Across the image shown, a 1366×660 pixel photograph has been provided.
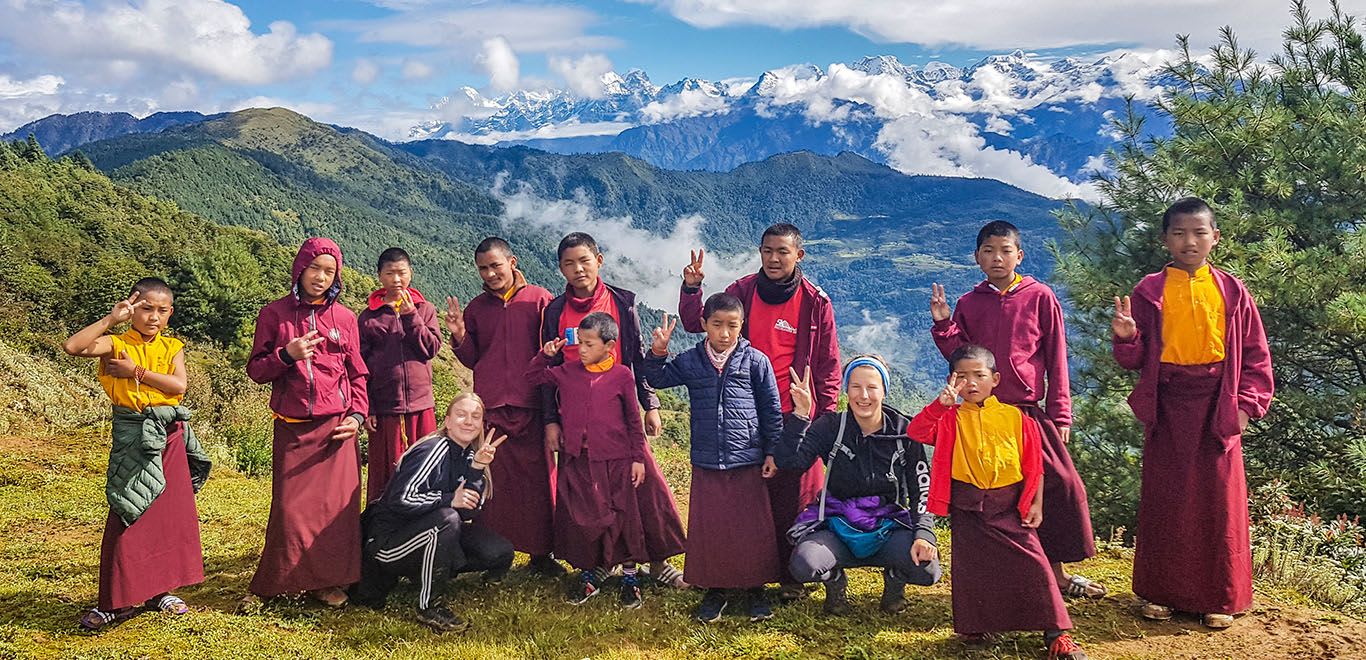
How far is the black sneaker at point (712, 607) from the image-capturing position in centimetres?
502

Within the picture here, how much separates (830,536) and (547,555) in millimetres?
2046

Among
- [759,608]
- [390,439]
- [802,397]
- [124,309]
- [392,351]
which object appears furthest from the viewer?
[390,439]

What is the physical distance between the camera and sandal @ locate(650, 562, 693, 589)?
5608mm

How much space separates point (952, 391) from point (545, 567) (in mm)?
3115

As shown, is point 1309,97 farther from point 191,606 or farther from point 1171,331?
point 191,606

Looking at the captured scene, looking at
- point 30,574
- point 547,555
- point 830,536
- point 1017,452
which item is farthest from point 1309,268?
point 30,574

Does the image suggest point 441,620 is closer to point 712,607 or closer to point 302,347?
point 712,607

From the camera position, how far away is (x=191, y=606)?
5.31 metres

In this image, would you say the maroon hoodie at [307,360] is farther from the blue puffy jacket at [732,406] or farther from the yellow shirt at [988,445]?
the yellow shirt at [988,445]

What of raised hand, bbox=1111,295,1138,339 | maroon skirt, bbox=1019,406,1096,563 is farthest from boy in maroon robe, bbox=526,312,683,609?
raised hand, bbox=1111,295,1138,339

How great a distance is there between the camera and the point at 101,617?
4824mm

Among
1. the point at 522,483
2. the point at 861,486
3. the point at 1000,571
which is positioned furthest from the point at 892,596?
the point at 522,483

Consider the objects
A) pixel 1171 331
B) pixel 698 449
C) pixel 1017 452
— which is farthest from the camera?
pixel 698 449

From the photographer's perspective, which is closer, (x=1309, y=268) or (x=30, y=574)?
(x=30, y=574)
